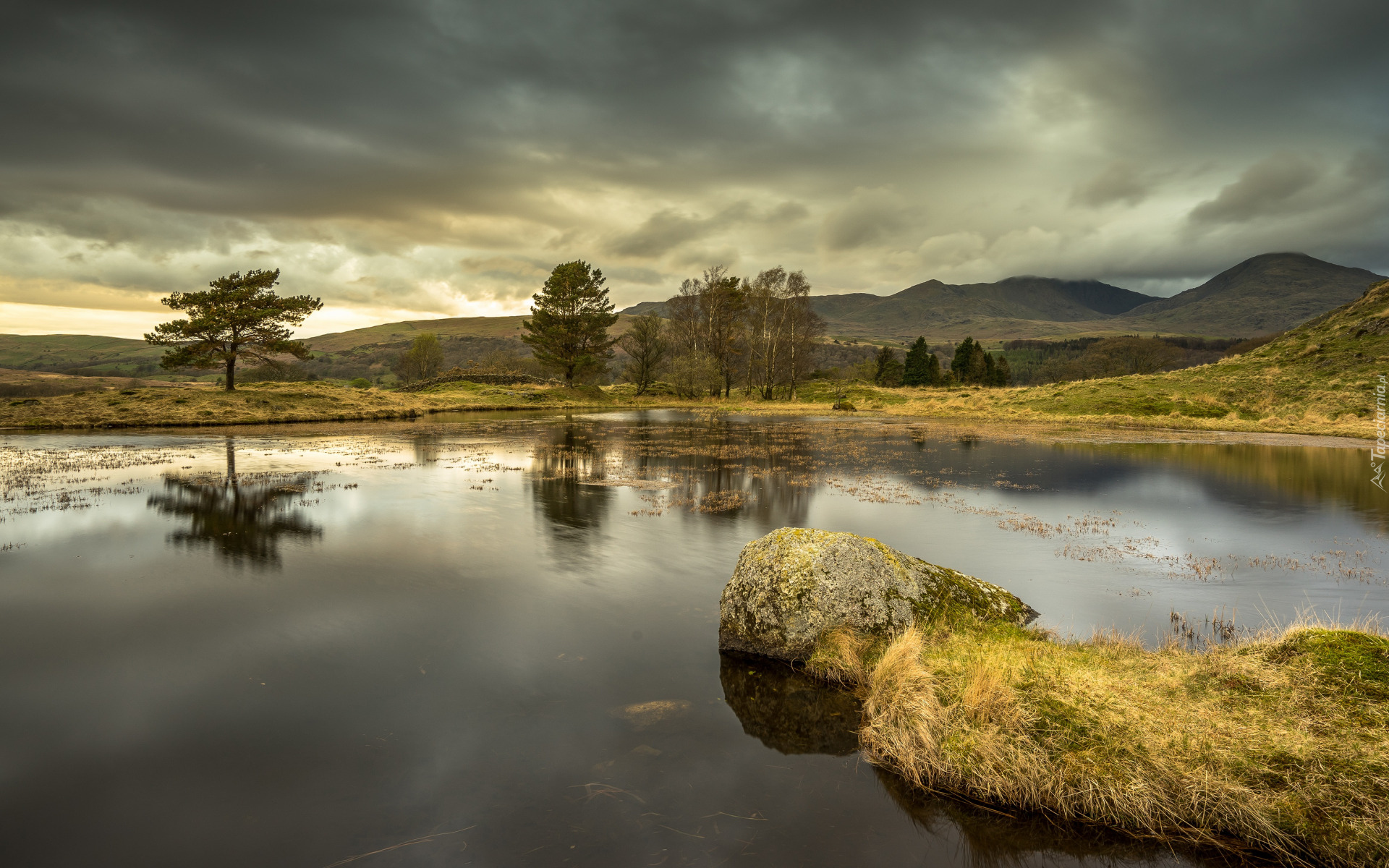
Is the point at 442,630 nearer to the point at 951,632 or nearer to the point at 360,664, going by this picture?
the point at 360,664

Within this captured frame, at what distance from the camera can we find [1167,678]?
6262 mm

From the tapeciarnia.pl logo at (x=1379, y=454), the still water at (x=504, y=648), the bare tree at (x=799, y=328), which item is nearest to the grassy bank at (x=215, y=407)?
the still water at (x=504, y=648)

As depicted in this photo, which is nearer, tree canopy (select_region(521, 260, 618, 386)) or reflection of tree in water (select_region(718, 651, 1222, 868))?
reflection of tree in water (select_region(718, 651, 1222, 868))

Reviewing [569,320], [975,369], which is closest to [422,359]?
[569,320]

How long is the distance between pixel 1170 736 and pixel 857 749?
264 cm

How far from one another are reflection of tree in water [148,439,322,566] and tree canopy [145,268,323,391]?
3351cm

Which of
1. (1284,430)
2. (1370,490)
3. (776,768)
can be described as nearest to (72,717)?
(776,768)

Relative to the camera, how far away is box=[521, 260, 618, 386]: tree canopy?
7650 centimetres

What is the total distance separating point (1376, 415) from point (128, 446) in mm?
76565

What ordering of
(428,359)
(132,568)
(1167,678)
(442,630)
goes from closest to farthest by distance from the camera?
(1167,678), (442,630), (132,568), (428,359)

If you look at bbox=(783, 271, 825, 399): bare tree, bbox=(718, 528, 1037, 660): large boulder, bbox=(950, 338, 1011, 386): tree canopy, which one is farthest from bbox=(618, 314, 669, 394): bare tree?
bbox=(718, 528, 1037, 660): large boulder

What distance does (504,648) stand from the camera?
8.15 metres

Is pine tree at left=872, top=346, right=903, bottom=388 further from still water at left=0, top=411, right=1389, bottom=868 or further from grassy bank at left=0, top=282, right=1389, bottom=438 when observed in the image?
still water at left=0, top=411, right=1389, bottom=868

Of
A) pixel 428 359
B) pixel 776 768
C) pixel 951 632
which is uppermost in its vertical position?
pixel 428 359
